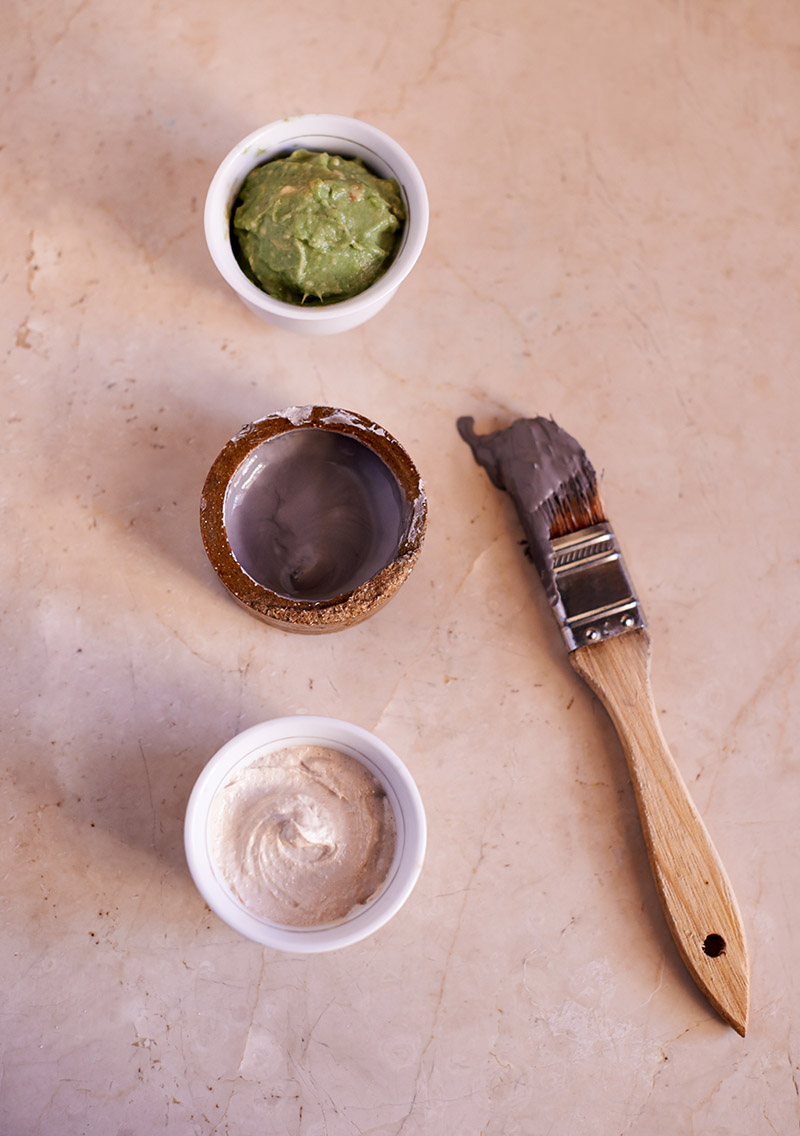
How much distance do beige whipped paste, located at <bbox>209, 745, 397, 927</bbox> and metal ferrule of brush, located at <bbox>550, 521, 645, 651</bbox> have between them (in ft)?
1.40

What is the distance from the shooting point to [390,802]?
4.40ft

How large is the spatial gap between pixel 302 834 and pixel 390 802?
14 cm

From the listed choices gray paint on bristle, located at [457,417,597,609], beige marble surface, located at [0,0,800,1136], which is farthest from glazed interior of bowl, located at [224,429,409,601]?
gray paint on bristle, located at [457,417,597,609]

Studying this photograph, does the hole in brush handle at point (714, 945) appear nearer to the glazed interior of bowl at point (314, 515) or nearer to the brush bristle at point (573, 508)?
the brush bristle at point (573, 508)

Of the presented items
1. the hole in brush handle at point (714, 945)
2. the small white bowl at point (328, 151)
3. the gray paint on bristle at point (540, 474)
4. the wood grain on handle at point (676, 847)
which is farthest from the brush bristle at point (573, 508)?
the hole in brush handle at point (714, 945)

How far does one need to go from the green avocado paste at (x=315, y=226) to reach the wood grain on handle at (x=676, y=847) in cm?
73

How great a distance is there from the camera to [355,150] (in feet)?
4.82

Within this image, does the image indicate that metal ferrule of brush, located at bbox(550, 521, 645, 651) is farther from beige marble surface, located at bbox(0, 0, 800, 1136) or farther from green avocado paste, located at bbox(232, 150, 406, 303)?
green avocado paste, located at bbox(232, 150, 406, 303)

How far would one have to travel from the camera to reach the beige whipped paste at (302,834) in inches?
51.5

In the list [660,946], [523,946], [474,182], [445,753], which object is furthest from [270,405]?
[660,946]

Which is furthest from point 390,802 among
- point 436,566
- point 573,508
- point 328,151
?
point 328,151

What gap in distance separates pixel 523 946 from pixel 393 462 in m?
0.83

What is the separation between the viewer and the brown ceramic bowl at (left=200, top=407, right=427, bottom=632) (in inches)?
51.9

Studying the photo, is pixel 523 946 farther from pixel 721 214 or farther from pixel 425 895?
pixel 721 214
